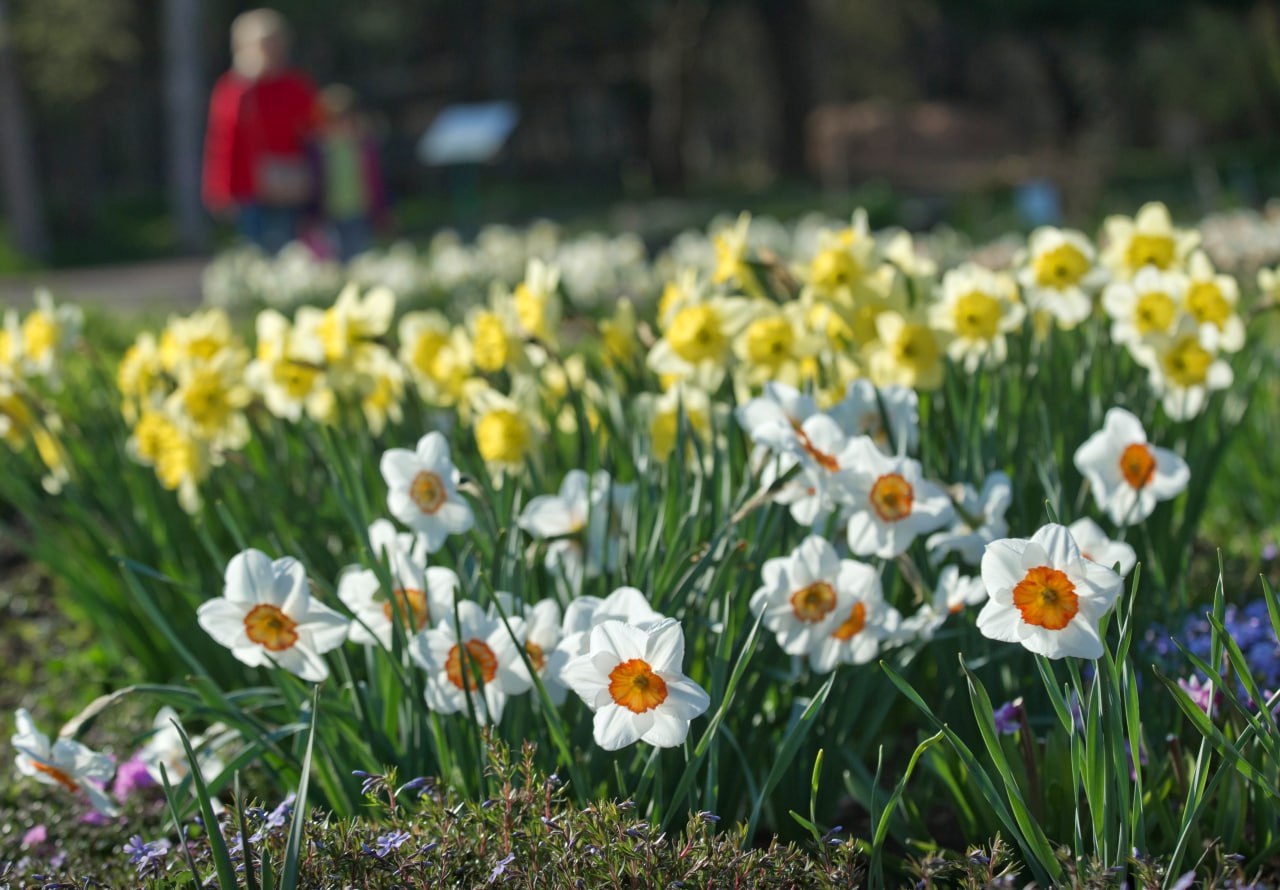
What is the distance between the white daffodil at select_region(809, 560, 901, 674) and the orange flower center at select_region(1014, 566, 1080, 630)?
35 centimetres

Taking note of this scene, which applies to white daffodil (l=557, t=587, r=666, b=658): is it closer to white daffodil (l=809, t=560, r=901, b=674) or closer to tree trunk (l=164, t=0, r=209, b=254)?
white daffodil (l=809, t=560, r=901, b=674)

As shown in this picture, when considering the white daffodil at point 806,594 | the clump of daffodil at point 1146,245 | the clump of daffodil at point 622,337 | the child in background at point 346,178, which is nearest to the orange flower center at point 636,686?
the white daffodil at point 806,594

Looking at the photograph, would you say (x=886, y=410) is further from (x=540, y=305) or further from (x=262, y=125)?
(x=262, y=125)

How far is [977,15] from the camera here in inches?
924

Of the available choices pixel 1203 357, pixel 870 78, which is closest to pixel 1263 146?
pixel 870 78

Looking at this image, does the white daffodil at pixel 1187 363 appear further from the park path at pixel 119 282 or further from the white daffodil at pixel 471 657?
the park path at pixel 119 282

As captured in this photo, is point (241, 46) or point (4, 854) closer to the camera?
point (4, 854)

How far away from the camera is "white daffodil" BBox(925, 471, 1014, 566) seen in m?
1.87

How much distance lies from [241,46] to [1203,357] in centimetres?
720

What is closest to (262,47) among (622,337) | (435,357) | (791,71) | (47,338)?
(47,338)

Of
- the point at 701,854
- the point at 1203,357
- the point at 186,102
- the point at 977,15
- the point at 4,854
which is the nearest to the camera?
the point at 701,854

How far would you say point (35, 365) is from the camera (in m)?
2.78

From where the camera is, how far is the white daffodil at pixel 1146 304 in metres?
2.25

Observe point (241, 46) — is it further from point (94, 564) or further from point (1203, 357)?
point (1203, 357)
